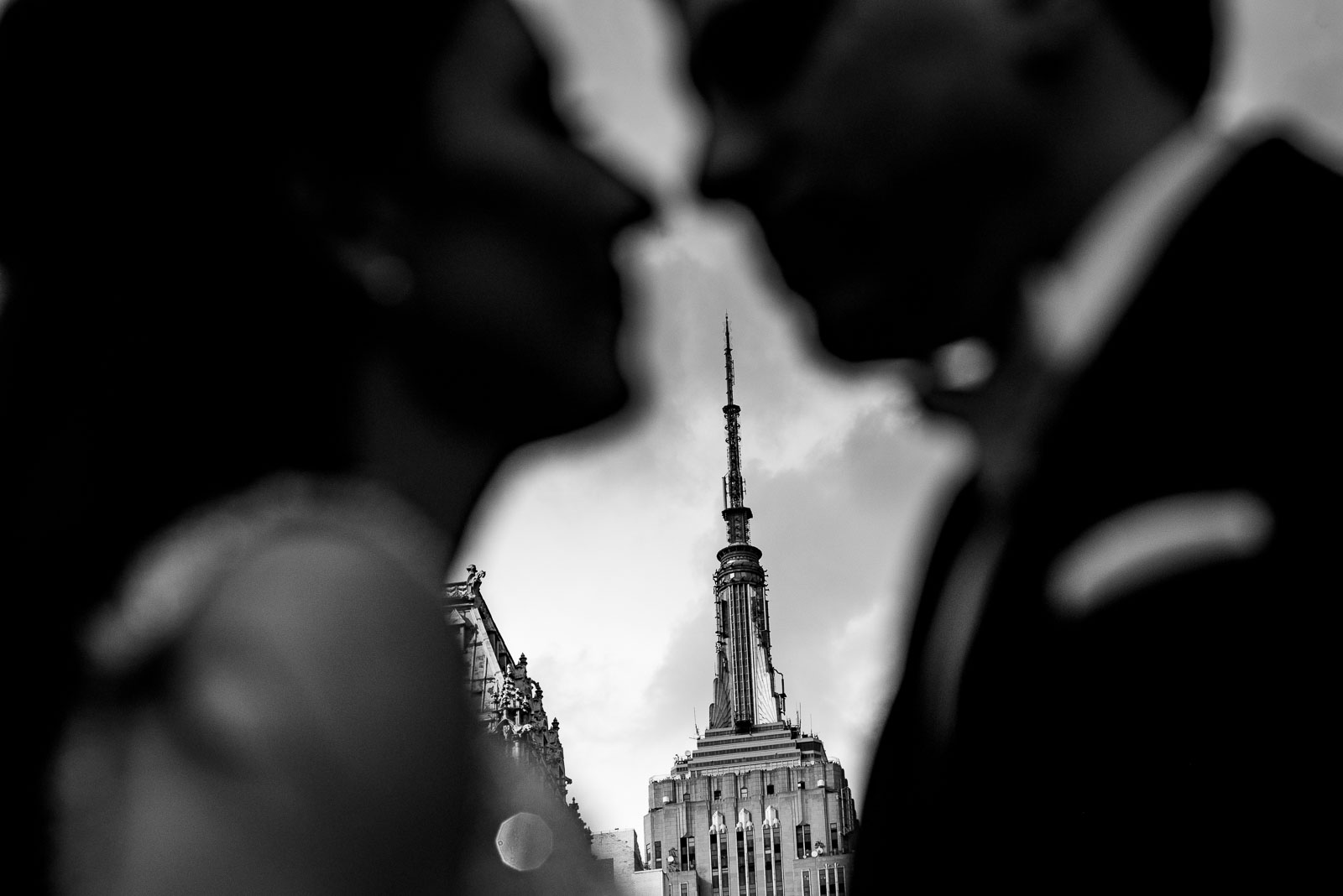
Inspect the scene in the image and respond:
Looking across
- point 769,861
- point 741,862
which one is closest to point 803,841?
point 769,861

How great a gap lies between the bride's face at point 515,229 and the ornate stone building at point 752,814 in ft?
303

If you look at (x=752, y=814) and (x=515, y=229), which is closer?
(x=515, y=229)

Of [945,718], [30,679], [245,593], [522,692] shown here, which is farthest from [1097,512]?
[522,692]

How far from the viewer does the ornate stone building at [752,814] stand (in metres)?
96.0

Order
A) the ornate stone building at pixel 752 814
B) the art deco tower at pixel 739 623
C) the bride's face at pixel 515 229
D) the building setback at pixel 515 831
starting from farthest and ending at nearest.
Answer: the art deco tower at pixel 739 623, the ornate stone building at pixel 752 814, the bride's face at pixel 515 229, the building setback at pixel 515 831

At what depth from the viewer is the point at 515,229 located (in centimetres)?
189

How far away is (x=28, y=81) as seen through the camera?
1724 millimetres

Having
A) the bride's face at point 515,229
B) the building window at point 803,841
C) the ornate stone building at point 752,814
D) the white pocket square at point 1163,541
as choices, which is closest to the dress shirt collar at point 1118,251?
the white pocket square at point 1163,541

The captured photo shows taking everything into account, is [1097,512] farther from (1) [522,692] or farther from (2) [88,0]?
(1) [522,692]

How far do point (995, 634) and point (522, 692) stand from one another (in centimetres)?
2241

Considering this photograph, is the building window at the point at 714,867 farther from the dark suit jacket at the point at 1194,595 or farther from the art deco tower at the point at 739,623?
the dark suit jacket at the point at 1194,595

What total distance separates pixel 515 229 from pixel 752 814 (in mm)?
103545

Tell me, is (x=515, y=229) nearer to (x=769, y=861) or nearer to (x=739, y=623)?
(x=769, y=861)

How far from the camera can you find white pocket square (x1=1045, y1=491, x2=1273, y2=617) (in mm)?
1054
